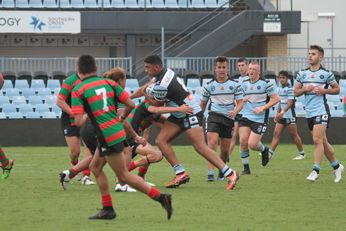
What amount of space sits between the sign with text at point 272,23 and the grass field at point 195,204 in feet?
58.9

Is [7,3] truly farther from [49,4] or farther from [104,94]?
[104,94]

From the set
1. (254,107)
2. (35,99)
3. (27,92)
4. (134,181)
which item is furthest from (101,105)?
(27,92)

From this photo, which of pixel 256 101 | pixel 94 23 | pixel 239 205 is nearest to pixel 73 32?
pixel 94 23

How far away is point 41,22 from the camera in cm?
3812

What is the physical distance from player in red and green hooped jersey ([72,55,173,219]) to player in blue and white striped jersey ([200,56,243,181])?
Answer: 18.4ft

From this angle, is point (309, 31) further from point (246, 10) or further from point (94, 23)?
point (94, 23)

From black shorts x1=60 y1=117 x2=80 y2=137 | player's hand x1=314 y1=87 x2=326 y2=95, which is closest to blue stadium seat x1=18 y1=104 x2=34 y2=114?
black shorts x1=60 y1=117 x2=80 y2=137

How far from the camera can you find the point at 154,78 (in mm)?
15320

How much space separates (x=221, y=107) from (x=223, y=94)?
0.26 m

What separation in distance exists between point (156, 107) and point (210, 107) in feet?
9.62

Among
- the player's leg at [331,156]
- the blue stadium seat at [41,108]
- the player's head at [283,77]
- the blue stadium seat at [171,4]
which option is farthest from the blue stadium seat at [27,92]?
the player's leg at [331,156]

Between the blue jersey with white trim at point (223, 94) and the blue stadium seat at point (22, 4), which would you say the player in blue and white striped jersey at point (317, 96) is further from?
the blue stadium seat at point (22, 4)

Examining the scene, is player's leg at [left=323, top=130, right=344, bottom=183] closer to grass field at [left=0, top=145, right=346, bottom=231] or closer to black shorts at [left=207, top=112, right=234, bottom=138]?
grass field at [left=0, top=145, right=346, bottom=231]

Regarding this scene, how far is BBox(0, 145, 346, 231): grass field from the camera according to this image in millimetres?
11398
